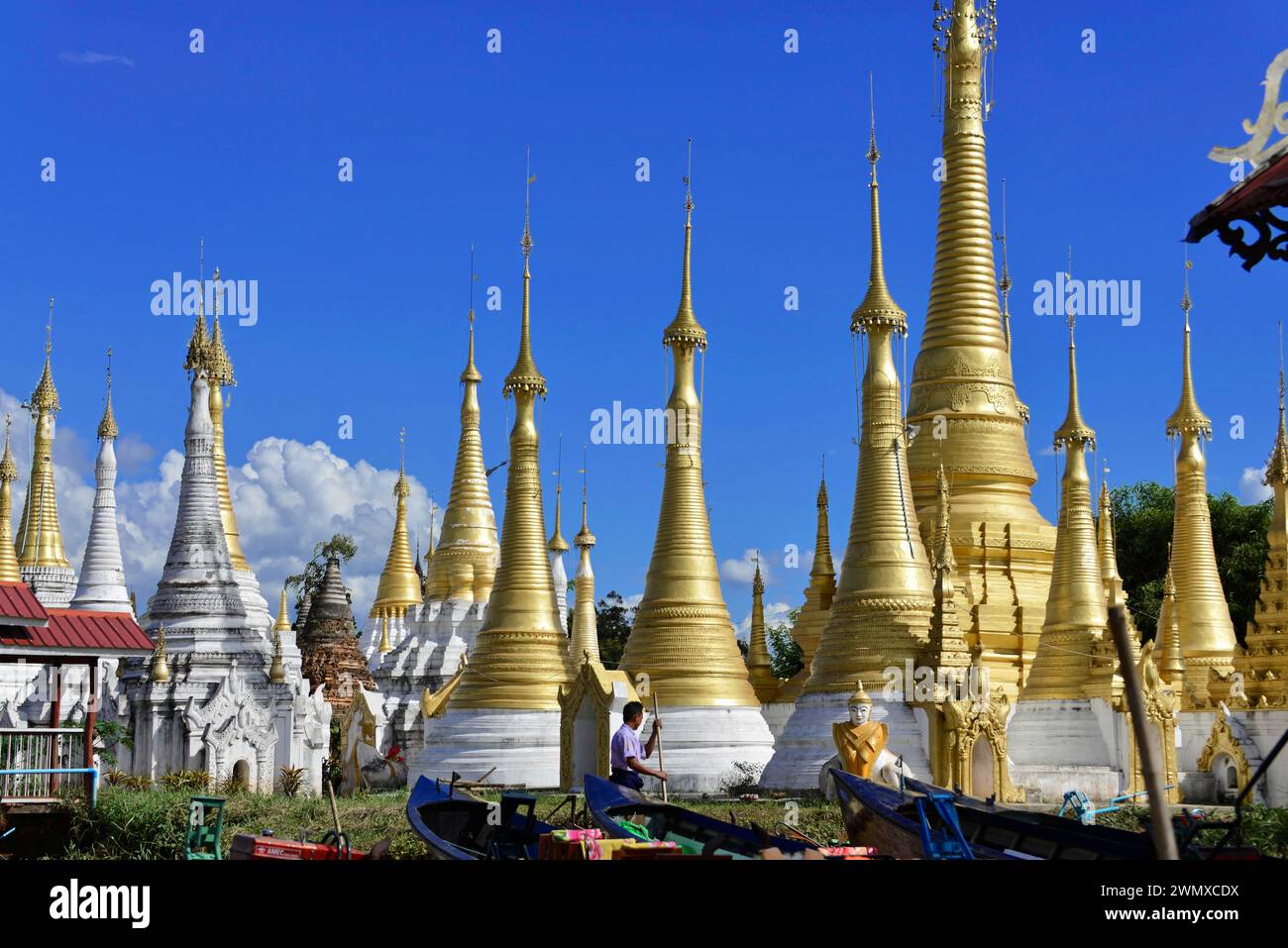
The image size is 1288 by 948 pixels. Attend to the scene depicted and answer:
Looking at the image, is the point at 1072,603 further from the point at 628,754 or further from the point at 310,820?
the point at 628,754

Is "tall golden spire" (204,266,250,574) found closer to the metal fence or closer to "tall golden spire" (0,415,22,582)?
"tall golden spire" (0,415,22,582)

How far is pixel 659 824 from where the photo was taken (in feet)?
57.0

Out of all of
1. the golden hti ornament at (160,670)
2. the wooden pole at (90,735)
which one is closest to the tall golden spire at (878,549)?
the wooden pole at (90,735)

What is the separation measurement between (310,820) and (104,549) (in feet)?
94.8

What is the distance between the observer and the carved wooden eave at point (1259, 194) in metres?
10.7

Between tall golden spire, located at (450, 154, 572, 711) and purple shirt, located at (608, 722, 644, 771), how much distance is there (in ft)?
64.6

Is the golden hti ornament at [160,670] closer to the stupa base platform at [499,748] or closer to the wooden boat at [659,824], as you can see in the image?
the stupa base platform at [499,748]

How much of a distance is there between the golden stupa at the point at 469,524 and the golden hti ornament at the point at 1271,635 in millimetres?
24494

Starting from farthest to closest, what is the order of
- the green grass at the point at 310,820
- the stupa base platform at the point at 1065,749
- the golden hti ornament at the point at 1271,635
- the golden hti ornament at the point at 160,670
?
1. the golden hti ornament at the point at 160,670
2. the golden hti ornament at the point at 1271,635
3. the stupa base platform at the point at 1065,749
4. the green grass at the point at 310,820

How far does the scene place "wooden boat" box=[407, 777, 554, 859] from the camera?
16.8 m

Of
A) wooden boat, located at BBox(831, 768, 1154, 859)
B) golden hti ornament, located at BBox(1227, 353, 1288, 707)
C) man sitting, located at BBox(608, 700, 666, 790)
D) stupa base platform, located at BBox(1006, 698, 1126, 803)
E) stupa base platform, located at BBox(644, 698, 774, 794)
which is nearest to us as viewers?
wooden boat, located at BBox(831, 768, 1154, 859)

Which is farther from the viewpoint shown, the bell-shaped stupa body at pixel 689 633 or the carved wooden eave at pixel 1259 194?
the bell-shaped stupa body at pixel 689 633

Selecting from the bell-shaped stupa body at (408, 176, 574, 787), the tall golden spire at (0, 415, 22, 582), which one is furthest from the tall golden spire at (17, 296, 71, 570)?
the bell-shaped stupa body at (408, 176, 574, 787)

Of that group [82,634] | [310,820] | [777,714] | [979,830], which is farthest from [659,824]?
[777,714]
